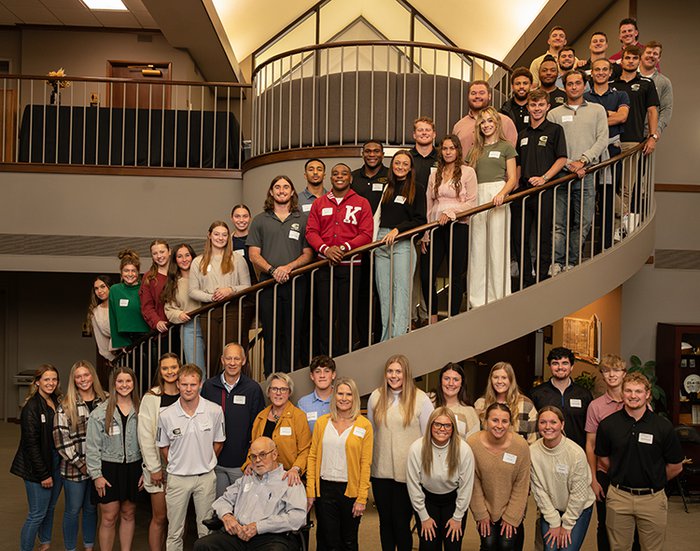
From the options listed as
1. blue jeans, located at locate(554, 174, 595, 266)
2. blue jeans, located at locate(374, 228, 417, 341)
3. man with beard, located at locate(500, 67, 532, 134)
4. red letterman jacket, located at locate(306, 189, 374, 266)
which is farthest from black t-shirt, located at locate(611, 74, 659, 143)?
red letterman jacket, located at locate(306, 189, 374, 266)

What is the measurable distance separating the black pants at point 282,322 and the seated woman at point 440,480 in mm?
1211

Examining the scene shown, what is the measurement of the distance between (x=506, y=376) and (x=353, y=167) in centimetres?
302

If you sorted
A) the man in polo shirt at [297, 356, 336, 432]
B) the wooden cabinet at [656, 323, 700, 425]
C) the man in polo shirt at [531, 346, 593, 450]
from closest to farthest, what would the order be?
the man in polo shirt at [297, 356, 336, 432]
the man in polo shirt at [531, 346, 593, 450]
the wooden cabinet at [656, 323, 700, 425]

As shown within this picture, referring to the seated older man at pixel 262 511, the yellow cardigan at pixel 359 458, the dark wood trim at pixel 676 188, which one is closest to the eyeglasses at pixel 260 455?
the seated older man at pixel 262 511

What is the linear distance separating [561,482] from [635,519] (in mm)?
495

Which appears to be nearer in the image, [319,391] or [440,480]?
[440,480]

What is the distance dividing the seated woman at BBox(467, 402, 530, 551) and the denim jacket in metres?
2.04

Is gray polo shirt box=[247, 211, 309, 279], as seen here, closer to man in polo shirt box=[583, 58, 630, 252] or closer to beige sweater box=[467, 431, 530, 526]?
beige sweater box=[467, 431, 530, 526]

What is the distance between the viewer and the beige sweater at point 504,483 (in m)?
3.82

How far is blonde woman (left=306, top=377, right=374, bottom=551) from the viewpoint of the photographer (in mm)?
4020

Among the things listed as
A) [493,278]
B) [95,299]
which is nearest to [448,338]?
[493,278]

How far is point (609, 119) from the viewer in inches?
218

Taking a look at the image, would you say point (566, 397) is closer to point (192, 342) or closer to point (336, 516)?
point (336, 516)

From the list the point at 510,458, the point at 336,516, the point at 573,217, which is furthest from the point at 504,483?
the point at 573,217
